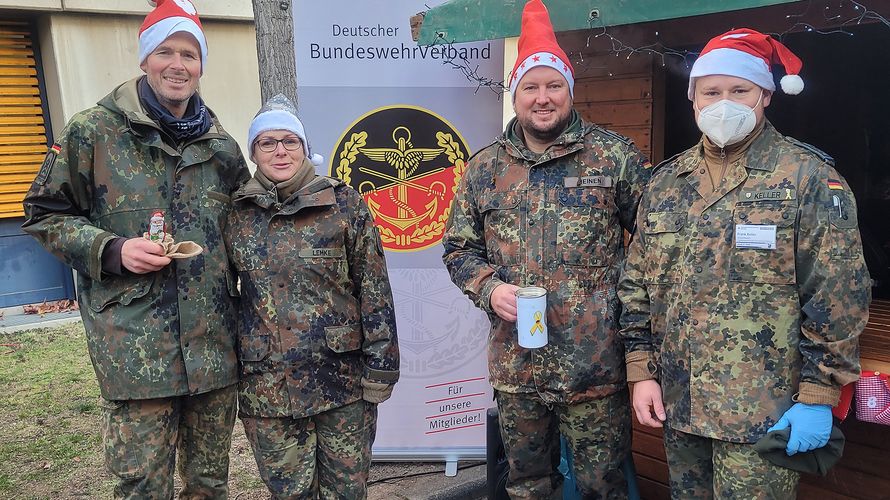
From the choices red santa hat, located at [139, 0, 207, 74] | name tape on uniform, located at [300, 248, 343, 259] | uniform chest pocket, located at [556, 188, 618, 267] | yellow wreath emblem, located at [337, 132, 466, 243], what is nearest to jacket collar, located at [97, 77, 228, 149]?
red santa hat, located at [139, 0, 207, 74]

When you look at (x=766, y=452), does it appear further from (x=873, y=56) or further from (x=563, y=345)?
(x=873, y=56)

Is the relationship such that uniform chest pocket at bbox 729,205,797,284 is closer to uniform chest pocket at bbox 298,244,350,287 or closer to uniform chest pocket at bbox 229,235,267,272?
uniform chest pocket at bbox 298,244,350,287

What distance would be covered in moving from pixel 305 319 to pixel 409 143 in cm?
136

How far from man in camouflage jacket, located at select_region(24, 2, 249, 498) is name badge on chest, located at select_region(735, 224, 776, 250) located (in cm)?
181

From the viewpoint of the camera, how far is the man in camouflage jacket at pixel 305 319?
7.97 feet

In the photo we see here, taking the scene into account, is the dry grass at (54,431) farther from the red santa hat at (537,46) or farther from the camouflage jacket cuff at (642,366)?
the red santa hat at (537,46)

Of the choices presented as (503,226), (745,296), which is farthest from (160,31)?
(745,296)

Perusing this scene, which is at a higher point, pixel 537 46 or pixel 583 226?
pixel 537 46

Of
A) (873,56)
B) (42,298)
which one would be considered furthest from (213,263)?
(42,298)

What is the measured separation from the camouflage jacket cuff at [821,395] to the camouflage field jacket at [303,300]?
1426mm

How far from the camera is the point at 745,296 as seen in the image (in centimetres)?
199

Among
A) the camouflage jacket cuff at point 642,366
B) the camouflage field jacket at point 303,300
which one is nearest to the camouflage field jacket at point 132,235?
the camouflage field jacket at point 303,300

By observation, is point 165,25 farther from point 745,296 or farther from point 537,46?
point 745,296

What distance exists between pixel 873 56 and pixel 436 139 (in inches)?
119
